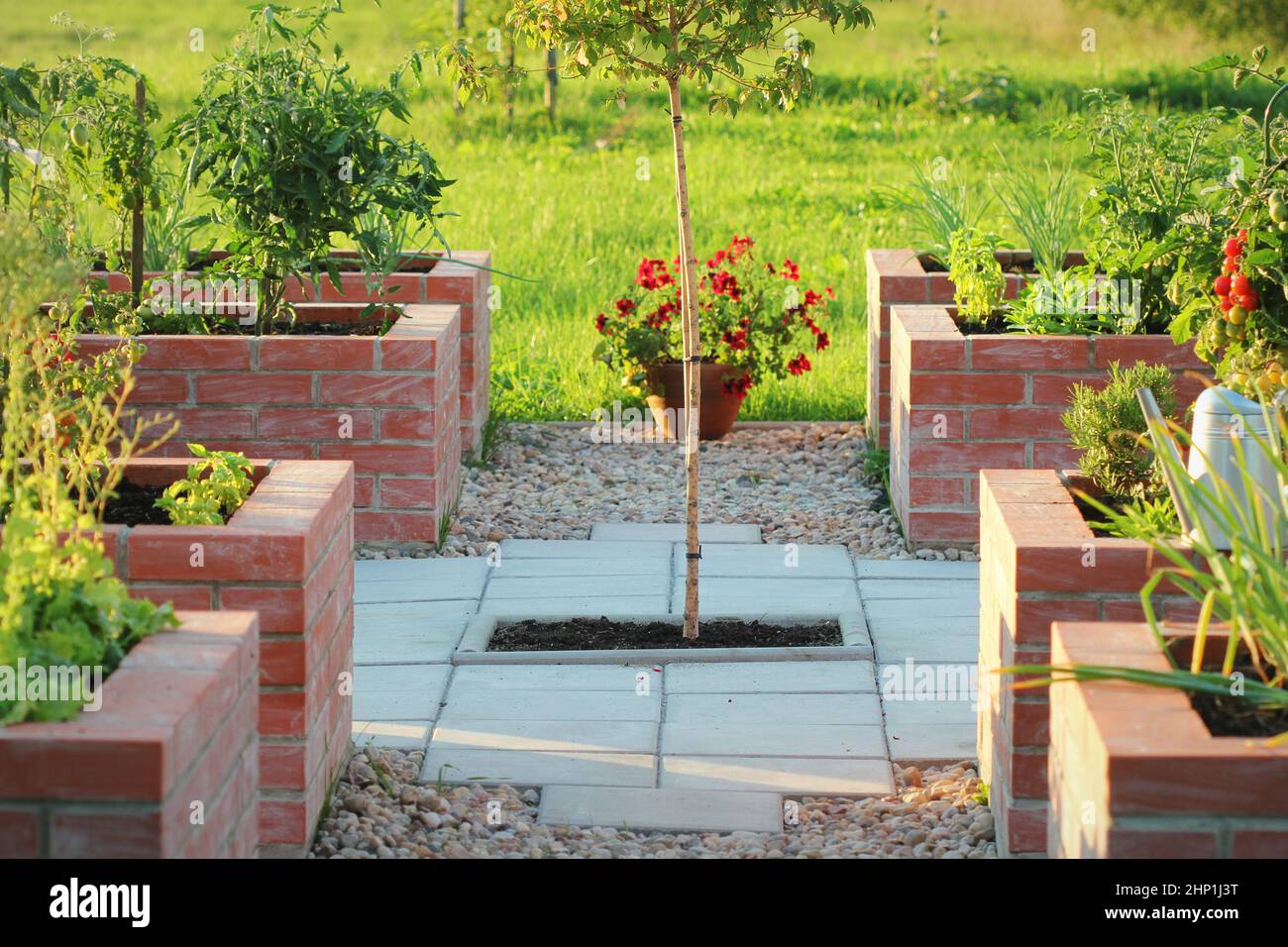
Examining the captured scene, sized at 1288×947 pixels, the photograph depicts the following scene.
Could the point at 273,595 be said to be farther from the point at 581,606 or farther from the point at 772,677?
the point at 581,606

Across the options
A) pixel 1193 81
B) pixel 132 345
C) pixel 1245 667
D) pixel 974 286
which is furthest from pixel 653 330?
pixel 1193 81

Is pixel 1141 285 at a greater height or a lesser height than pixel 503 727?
greater

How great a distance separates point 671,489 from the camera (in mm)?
7297

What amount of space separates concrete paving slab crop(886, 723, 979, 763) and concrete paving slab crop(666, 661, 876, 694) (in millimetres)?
319

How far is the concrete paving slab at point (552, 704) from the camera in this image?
4582 millimetres

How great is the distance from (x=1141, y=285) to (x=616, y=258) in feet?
18.3

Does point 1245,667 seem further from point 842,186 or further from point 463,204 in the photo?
point 842,186

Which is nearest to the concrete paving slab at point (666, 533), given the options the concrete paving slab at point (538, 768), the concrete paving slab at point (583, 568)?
the concrete paving slab at point (583, 568)

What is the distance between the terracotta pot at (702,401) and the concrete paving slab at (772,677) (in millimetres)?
2980

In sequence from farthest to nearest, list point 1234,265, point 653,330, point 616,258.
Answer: point 616,258 → point 653,330 → point 1234,265

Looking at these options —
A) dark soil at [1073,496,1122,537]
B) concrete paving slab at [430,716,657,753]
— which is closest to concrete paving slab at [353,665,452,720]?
concrete paving slab at [430,716,657,753]

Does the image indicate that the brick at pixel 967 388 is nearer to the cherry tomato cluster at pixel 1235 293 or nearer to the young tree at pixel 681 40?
the young tree at pixel 681 40

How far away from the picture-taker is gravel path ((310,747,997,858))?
369 centimetres

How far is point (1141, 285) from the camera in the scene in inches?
253
